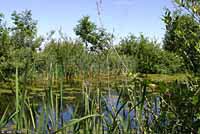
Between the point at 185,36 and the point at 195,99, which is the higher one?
the point at 185,36

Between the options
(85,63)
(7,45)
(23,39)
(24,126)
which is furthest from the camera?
(23,39)

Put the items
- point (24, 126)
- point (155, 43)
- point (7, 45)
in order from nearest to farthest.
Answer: point (24, 126), point (7, 45), point (155, 43)

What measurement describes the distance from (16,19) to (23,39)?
3.85 metres

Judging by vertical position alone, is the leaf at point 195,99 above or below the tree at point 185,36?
below

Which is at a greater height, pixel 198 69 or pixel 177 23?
pixel 177 23

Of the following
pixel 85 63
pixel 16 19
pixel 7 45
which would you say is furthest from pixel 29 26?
pixel 85 63

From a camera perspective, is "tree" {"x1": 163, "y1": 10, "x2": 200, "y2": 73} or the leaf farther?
"tree" {"x1": 163, "y1": 10, "x2": 200, "y2": 73}

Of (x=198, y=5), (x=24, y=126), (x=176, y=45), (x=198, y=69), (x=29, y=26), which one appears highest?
(x=29, y=26)

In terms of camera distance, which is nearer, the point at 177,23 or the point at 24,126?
the point at 24,126

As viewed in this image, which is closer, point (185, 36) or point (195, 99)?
point (195, 99)

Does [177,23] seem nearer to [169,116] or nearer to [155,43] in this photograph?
[169,116]

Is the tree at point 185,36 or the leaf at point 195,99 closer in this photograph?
the leaf at point 195,99

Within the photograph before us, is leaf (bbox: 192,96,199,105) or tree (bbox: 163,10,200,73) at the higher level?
tree (bbox: 163,10,200,73)

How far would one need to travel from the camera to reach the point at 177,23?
7.32 feet
